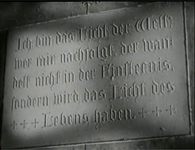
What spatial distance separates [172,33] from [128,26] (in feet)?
1.67

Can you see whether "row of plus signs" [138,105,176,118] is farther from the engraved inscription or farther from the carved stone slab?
the engraved inscription

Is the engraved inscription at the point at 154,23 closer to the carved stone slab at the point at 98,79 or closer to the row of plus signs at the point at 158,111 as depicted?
the carved stone slab at the point at 98,79

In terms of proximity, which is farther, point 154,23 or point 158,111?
point 154,23

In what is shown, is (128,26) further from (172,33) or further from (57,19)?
(57,19)

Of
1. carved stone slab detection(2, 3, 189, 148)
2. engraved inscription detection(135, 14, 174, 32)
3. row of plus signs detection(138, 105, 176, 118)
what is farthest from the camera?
engraved inscription detection(135, 14, 174, 32)

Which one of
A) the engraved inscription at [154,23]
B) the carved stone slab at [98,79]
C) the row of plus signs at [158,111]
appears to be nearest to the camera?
the row of plus signs at [158,111]

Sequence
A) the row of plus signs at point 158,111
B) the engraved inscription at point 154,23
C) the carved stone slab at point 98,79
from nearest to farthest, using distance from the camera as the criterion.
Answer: the row of plus signs at point 158,111
the carved stone slab at point 98,79
the engraved inscription at point 154,23

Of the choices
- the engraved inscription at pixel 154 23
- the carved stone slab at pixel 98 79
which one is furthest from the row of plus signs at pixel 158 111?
the engraved inscription at pixel 154 23

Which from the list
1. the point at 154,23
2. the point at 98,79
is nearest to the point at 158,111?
the point at 98,79

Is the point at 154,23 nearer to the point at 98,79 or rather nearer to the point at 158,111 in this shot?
the point at 98,79

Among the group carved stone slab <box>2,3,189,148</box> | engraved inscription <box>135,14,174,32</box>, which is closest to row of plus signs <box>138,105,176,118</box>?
carved stone slab <box>2,3,189,148</box>

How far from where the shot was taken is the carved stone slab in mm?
5309

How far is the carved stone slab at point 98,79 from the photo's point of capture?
17.4ft

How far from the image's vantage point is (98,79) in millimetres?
5645
